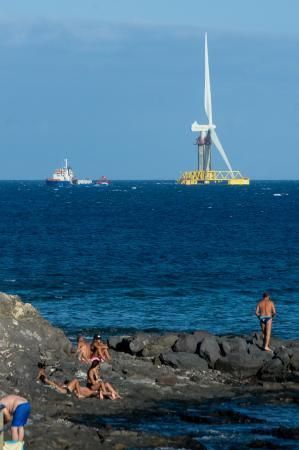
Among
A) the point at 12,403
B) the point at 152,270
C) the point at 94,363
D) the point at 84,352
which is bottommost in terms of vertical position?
the point at 152,270

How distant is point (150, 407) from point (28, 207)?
5556 inches

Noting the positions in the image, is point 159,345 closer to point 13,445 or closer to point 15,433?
point 15,433

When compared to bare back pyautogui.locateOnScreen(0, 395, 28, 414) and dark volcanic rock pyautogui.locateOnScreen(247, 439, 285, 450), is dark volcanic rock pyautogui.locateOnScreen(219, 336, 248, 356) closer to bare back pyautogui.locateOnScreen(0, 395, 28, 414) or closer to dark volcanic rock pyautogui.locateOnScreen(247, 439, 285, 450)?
dark volcanic rock pyautogui.locateOnScreen(247, 439, 285, 450)

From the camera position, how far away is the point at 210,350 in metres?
37.3

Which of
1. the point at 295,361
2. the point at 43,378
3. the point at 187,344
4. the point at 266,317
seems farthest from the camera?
the point at 266,317

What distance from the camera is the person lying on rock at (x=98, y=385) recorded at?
31.7 meters

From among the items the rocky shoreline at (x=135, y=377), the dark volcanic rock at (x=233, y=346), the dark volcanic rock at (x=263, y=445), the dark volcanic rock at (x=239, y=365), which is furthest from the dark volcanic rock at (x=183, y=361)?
the dark volcanic rock at (x=263, y=445)

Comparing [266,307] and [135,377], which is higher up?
[266,307]

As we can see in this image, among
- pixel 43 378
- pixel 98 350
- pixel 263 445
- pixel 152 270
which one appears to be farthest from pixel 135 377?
pixel 152 270

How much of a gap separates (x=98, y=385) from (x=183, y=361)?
508cm

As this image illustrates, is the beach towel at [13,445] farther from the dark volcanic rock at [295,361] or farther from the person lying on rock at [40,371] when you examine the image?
the dark volcanic rock at [295,361]

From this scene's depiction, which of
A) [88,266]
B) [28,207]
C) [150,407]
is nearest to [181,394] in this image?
[150,407]

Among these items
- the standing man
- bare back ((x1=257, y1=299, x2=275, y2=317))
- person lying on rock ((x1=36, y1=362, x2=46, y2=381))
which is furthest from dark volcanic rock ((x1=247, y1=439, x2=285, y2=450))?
bare back ((x1=257, y1=299, x2=275, y2=317))

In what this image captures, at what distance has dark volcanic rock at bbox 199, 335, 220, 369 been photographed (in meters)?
37.0
